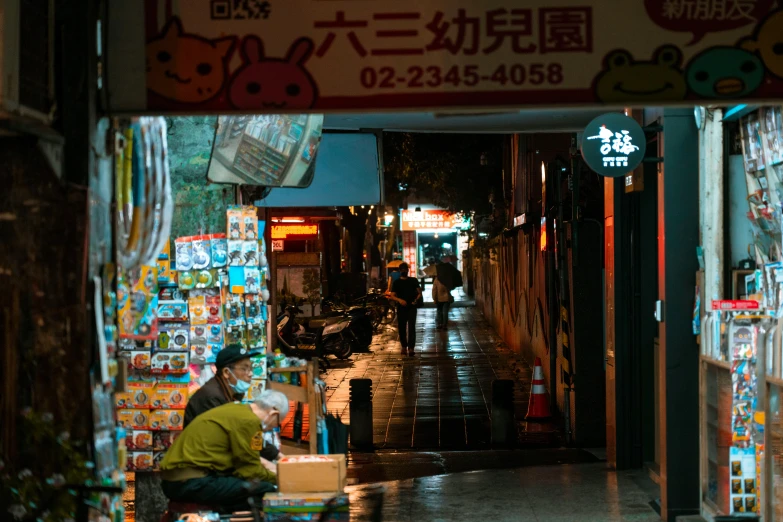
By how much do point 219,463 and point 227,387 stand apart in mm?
773

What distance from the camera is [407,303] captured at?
74.8 feet

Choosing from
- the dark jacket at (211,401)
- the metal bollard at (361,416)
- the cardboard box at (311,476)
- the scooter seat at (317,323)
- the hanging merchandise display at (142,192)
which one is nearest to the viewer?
the hanging merchandise display at (142,192)

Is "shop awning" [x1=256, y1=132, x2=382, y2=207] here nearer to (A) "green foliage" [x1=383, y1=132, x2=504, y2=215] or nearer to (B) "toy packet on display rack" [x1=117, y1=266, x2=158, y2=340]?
(B) "toy packet on display rack" [x1=117, y1=266, x2=158, y2=340]

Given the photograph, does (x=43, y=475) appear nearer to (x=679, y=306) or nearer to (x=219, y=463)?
(x=219, y=463)

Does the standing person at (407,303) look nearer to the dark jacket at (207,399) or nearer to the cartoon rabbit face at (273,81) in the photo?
the dark jacket at (207,399)

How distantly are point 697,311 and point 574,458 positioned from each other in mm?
3825

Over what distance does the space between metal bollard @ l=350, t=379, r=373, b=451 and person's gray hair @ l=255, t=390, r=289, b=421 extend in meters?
5.16

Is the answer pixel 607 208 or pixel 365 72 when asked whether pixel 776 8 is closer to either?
pixel 365 72

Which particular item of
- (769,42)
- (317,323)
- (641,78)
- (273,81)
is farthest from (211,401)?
(317,323)

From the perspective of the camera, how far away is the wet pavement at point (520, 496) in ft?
27.9

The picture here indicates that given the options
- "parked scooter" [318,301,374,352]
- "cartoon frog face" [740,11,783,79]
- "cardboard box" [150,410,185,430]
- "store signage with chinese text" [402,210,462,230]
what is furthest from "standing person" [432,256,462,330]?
"cartoon frog face" [740,11,783,79]

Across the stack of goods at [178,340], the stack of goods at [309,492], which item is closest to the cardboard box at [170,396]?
the stack of goods at [178,340]

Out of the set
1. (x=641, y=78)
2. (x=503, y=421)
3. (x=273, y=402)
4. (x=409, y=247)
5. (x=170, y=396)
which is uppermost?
(x=409, y=247)

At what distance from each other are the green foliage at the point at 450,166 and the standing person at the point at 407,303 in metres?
2.68
